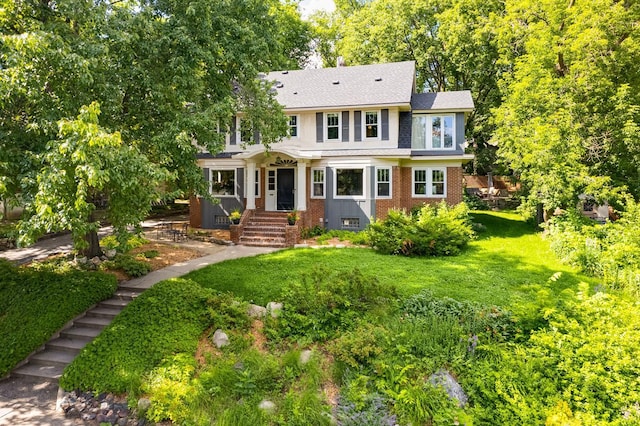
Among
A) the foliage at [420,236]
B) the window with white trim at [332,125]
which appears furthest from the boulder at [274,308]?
the window with white trim at [332,125]

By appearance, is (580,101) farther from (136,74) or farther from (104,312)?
(104,312)

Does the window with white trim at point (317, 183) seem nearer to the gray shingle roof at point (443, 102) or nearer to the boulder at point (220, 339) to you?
the gray shingle roof at point (443, 102)

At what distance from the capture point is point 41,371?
700 cm

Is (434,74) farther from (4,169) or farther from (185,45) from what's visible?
(4,169)

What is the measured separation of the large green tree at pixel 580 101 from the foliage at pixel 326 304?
10352 millimetres

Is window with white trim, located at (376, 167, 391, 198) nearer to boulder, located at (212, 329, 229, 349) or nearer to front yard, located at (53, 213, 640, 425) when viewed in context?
front yard, located at (53, 213, 640, 425)

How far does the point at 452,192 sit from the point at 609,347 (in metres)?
13.1

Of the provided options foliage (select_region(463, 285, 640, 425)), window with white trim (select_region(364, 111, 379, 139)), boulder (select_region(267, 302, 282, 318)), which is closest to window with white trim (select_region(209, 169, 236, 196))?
window with white trim (select_region(364, 111, 379, 139))

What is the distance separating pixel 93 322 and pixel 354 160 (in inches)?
486

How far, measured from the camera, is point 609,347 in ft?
18.6

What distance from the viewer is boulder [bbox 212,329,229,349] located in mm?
7195

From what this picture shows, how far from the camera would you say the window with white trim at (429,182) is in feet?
60.6

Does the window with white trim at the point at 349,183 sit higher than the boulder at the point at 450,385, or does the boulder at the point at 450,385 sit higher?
the window with white trim at the point at 349,183

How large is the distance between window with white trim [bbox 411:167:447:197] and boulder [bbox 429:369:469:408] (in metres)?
13.5
